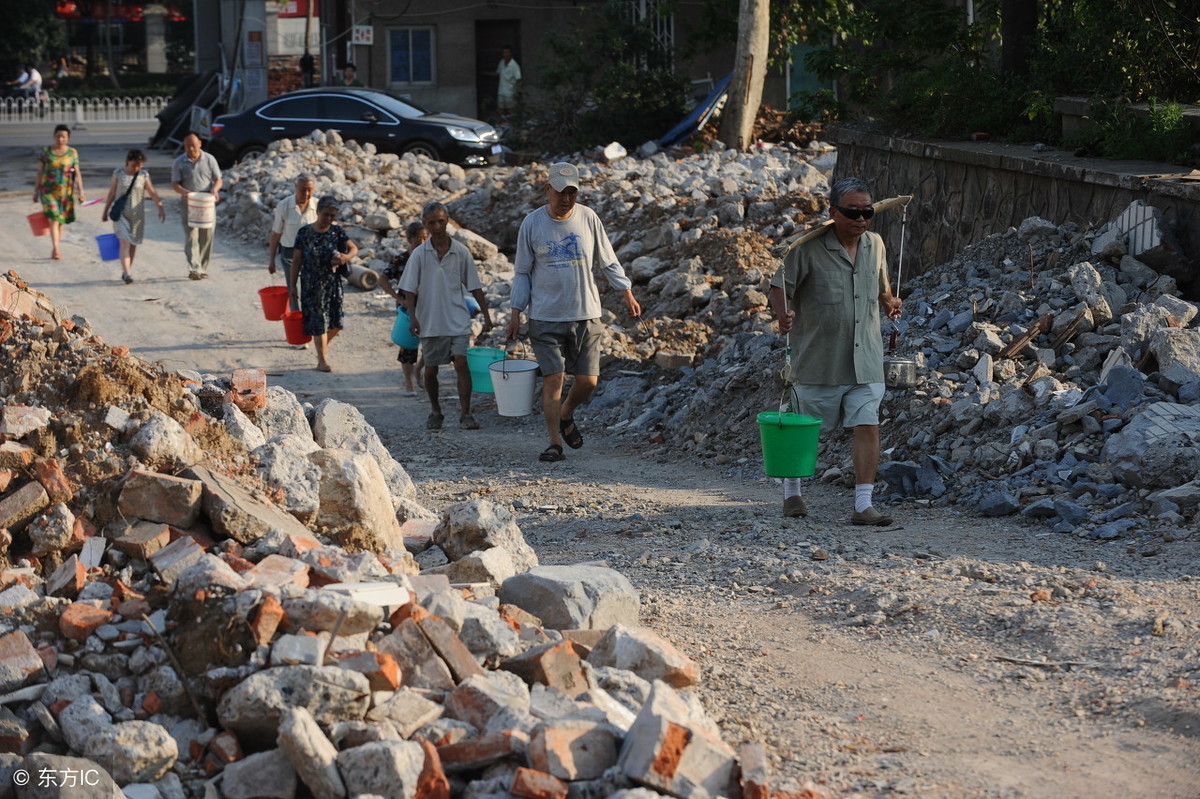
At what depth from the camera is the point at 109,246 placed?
1509cm

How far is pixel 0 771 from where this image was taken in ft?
12.8

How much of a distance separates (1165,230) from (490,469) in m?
4.53

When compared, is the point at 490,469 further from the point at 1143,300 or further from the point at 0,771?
the point at 0,771

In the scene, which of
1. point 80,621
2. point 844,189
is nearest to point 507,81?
point 844,189

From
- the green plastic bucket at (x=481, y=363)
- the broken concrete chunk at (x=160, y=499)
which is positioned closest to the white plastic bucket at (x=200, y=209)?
the green plastic bucket at (x=481, y=363)

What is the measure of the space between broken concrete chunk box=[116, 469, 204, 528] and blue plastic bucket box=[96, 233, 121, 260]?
10844 mm

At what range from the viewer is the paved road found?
23.1 meters

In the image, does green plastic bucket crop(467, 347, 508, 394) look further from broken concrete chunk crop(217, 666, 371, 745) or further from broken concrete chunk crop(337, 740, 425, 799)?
broken concrete chunk crop(337, 740, 425, 799)

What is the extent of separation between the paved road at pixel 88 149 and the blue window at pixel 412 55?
4914 millimetres

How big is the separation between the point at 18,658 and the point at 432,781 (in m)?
1.39

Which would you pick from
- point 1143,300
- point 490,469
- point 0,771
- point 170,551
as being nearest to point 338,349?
point 490,469

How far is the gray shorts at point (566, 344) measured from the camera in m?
8.57

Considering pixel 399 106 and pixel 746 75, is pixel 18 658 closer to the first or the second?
pixel 746 75

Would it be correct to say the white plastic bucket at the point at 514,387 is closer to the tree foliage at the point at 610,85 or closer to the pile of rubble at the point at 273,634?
the pile of rubble at the point at 273,634
